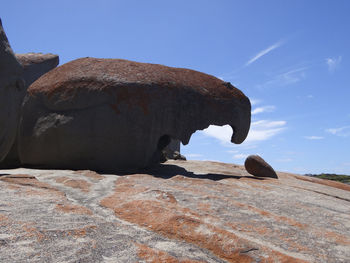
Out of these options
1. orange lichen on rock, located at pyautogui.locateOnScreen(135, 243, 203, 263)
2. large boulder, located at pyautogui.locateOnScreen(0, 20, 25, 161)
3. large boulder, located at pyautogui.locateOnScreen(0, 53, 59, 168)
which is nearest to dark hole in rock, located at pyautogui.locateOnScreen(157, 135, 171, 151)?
large boulder, located at pyautogui.locateOnScreen(0, 20, 25, 161)

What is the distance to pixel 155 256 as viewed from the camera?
185 cm

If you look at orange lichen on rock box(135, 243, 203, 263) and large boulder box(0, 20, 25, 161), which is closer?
orange lichen on rock box(135, 243, 203, 263)

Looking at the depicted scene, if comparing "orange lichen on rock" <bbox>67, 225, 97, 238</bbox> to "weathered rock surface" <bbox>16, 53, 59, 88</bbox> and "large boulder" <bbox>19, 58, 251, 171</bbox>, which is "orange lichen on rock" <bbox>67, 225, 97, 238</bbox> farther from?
"weathered rock surface" <bbox>16, 53, 59, 88</bbox>

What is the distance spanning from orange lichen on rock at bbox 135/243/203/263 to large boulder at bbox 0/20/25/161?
4.04 metres

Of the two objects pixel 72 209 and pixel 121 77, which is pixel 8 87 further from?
pixel 72 209

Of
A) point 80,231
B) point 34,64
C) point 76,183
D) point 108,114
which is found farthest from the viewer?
point 34,64

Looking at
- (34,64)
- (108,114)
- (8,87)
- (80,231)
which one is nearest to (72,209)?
(80,231)

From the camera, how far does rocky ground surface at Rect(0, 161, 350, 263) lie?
186cm

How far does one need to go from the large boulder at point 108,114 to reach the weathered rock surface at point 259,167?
4.65 feet

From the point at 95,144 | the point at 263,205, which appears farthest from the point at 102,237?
the point at 95,144

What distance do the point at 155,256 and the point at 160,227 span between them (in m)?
0.55

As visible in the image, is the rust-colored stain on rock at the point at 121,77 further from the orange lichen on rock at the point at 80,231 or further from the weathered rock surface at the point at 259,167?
the orange lichen on rock at the point at 80,231

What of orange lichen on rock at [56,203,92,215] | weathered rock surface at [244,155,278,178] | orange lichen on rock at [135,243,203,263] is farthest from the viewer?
weathered rock surface at [244,155,278,178]

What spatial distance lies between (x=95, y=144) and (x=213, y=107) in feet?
8.35
